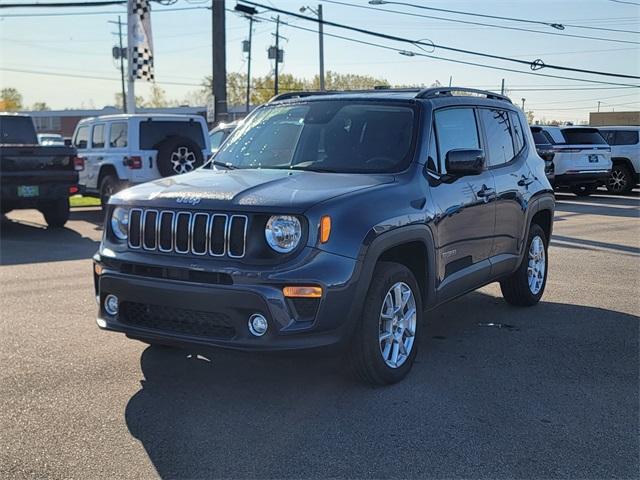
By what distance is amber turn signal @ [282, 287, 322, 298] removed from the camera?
4.01 metres

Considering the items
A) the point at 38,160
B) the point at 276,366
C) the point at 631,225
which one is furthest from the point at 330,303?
the point at 631,225

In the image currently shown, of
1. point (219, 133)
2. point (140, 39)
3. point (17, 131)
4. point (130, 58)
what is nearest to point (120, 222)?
point (17, 131)

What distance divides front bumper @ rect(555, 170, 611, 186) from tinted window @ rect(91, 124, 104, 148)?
11.6 m

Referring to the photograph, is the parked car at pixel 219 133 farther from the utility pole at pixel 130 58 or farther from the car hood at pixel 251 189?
the car hood at pixel 251 189

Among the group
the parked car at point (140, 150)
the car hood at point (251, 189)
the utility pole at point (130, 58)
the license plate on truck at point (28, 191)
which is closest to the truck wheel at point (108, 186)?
the parked car at point (140, 150)

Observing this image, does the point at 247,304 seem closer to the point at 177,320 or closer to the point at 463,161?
the point at 177,320

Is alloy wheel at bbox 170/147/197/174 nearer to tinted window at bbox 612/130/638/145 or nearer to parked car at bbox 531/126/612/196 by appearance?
parked car at bbox 531/126/612/196

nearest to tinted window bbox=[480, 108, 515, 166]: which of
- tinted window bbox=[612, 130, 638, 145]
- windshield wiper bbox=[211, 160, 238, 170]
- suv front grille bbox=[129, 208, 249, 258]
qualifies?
windshield wiper bbox=[211, 160, 238, 170]

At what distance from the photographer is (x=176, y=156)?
45.8 ft

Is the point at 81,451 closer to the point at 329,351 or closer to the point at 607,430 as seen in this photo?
the point at 329,351

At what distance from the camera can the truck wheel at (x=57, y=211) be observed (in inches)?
501

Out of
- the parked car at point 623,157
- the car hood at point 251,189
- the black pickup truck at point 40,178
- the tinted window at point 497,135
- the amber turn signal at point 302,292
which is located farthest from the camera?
the parked car at point 623,157

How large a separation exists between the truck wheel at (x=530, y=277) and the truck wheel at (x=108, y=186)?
945 centimetres

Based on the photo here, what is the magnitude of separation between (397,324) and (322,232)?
40.0 inches
